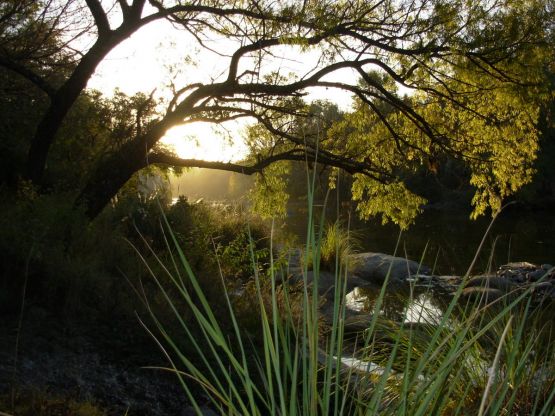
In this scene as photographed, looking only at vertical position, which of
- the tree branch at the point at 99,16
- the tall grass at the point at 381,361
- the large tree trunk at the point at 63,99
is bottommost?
the tall grass at the point at 381,361

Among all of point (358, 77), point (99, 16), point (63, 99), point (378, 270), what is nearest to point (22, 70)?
point (63, 99)

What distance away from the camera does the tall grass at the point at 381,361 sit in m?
1.24

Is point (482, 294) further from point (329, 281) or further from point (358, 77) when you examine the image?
point (329, 281)

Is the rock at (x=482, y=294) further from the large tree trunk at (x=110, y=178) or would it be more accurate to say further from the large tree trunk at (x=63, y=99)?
the large tree trunk at (x=63, y=99)

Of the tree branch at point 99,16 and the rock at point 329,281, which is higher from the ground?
the tree branch at point 99,16

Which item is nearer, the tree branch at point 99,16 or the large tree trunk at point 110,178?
the tree branch at point 99,16

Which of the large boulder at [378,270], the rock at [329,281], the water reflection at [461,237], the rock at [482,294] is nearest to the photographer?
the rock at [482,294]

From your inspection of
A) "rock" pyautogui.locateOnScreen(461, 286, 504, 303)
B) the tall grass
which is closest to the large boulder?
"rock" pyautogui.locateOnScreen(461, 286, 504, 303)

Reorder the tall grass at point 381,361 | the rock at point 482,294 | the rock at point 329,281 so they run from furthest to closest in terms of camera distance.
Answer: the rock at point 329,281 → the rock at point 482,294 → the tall grass at point 381,361

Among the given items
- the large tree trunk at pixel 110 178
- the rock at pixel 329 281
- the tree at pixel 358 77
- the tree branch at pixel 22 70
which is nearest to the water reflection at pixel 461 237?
the rock at pixel 329 281

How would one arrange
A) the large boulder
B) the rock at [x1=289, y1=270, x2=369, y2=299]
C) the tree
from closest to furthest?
the tree < the rock at [x1=289, y1=270, x2=369, y2=299] < the large boulder

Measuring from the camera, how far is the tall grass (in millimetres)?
1244

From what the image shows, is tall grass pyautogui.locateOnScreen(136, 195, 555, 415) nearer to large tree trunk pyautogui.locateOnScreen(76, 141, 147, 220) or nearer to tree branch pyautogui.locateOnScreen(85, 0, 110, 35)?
large tree trunk pyautogui.locateOnScreen(76, 141, 147, 220)

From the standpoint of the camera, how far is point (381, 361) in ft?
14.1
